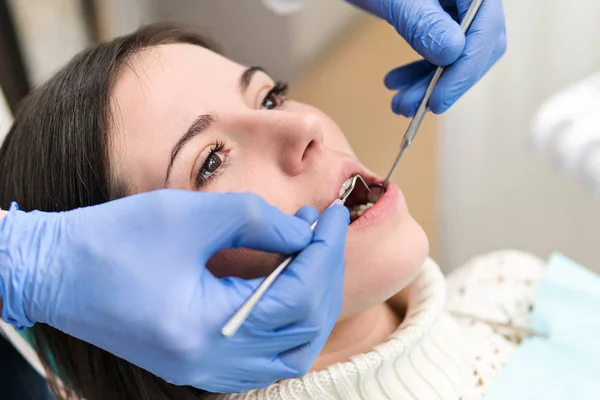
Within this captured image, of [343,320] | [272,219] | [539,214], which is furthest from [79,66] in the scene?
[539,214]

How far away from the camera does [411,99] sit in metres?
1.05

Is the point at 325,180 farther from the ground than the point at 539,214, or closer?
farther from the ground

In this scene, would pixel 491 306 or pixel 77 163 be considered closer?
pixel 77 163

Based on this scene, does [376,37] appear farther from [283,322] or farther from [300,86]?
[283,322]

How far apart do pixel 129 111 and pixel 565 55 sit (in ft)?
4.30

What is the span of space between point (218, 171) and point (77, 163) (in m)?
0.22

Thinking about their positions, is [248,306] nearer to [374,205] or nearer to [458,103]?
[374,205]

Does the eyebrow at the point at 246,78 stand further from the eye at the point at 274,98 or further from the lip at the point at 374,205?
the lip at the point at 374,205

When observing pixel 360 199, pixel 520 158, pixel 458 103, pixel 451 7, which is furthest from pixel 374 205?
pixel 520 158

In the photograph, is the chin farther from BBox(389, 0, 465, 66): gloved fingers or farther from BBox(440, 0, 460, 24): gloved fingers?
BBox(440, 0, 460, 24): gloved fingers

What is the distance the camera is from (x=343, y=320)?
3.24 feet

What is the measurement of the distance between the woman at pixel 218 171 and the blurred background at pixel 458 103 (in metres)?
0.66

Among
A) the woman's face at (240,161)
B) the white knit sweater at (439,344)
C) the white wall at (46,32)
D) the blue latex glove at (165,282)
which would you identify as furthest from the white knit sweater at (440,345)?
the white wall at (46,32)

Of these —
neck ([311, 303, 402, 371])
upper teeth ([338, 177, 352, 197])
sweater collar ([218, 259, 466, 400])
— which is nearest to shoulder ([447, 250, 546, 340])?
sweater collar ([218, 259, 466, 400])
